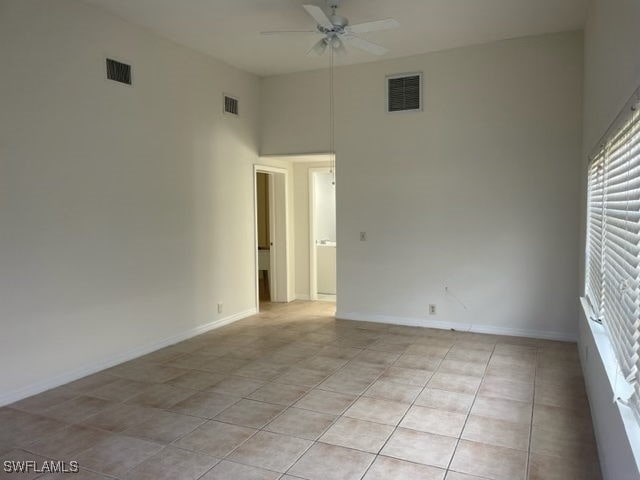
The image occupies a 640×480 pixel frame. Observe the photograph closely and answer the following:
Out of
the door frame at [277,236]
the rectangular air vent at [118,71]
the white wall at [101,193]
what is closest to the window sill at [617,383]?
the white wall at [101,193]

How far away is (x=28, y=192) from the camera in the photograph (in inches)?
141

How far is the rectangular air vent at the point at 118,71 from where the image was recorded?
13.9 feet

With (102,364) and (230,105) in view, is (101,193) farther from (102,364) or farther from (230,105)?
(230,105)

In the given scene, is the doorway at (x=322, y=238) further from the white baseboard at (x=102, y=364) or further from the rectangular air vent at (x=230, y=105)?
the white baseboard at (x=102, y=364)

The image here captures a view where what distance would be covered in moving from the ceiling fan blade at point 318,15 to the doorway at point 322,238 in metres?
3.44

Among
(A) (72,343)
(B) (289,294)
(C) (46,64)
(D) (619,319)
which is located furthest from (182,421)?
(B) (289,294)

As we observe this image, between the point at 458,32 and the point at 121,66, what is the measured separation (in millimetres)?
3292

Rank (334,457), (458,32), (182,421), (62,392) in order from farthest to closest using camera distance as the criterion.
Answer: (458,32)
(62,392)
(182,421)
(334,457)

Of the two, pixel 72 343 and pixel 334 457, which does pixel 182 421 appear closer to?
pixel 334 457

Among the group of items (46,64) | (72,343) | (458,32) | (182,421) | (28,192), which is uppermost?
(458,32)

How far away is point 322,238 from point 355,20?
4520mm

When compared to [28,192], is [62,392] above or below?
below

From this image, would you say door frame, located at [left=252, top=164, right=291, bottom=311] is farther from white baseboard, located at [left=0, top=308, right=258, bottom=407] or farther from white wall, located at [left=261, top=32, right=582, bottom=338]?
white baseboard, located at [left=0, top=308, right=258, bottom=407]

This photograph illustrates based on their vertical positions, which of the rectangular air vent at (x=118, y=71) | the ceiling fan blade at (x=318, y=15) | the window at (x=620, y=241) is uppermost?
the ceiling fan blade at (x=318, y=15)
